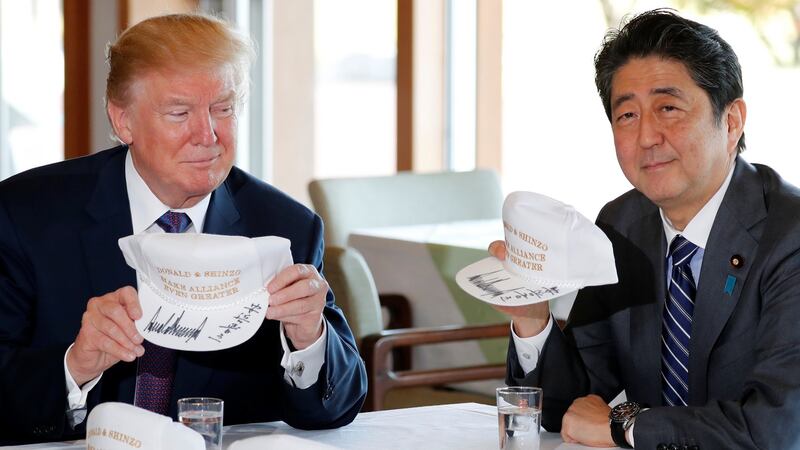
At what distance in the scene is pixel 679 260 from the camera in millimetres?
2176

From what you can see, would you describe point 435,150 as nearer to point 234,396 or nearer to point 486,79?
point 486,79

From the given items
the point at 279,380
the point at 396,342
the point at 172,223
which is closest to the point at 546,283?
the point at 279,380

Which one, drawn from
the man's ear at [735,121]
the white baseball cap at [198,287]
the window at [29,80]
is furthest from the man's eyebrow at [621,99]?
the window at [29,80]

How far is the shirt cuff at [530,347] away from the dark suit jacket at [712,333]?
1 centimetres

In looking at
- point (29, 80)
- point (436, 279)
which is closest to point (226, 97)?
point (436, 279)

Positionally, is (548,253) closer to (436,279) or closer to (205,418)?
(205,418)

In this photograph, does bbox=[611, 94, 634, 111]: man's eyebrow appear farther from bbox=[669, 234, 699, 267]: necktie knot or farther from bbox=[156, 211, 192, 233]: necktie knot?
bbox=[156, 211, 192, 233]: necktie knot

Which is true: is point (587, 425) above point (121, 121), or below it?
below

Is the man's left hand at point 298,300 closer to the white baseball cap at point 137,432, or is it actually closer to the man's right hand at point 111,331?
the man's right hand at point 111,331

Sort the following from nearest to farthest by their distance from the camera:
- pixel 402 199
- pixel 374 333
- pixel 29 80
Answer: pixel 374 333, pixel 402 199, pixel 29 80

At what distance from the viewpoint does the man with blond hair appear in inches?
79.8

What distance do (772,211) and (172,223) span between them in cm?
107

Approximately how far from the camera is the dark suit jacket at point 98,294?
6.64 ft

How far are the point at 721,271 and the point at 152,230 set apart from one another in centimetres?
102
